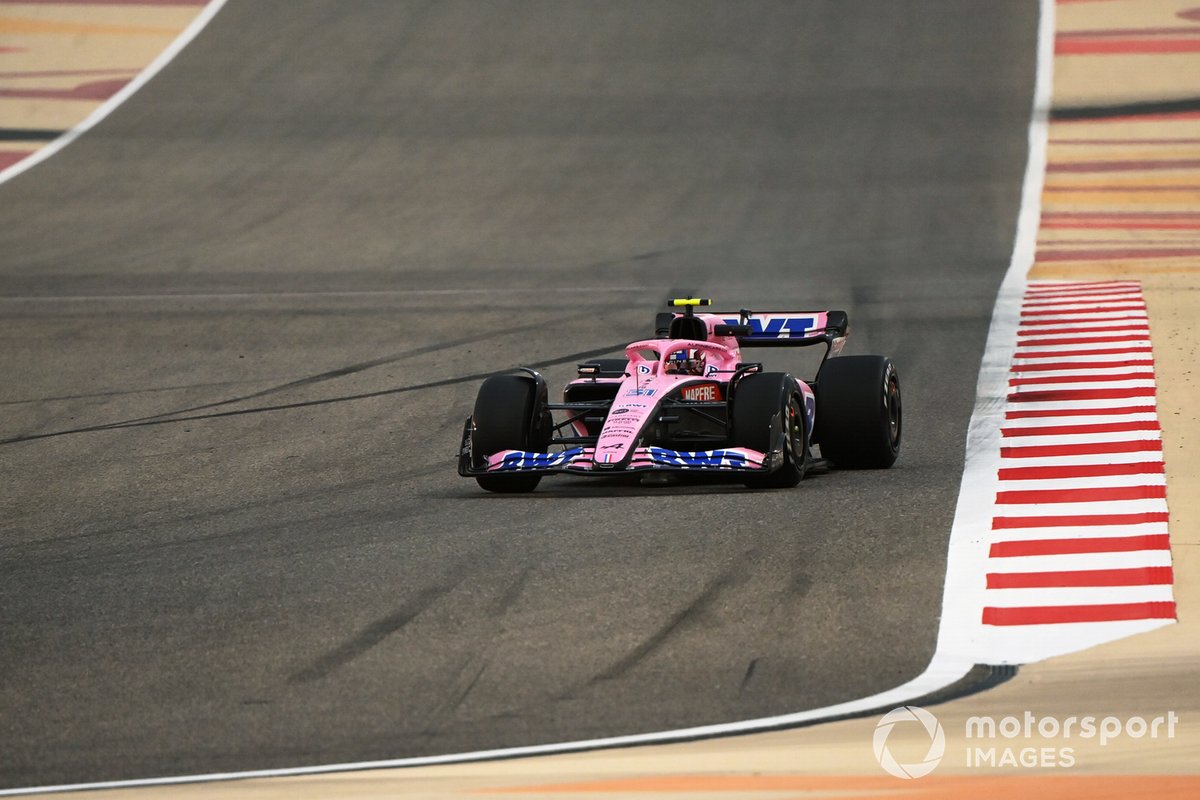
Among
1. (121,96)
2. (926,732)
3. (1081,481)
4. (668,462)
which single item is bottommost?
(926,732)

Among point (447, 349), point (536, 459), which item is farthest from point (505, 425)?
point (447, 349)

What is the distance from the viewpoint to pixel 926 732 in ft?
21.0

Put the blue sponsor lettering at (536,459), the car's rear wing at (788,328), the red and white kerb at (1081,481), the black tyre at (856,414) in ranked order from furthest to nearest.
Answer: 1. the car's rear wing at (788,328)
2. the black tyre at (856,414)
3. the blue sponsor lettering at (536,459)
4. the red and white kerb at (1081,481)

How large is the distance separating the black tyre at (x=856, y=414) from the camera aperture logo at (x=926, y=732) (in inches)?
191

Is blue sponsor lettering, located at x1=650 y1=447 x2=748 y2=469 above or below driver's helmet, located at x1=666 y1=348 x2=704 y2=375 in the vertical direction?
below

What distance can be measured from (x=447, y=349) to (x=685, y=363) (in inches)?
248

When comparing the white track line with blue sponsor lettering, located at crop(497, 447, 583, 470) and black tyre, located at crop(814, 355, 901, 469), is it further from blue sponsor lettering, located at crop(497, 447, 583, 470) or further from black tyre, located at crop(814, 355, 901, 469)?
black tyre, located at crop(814, 355, 901, 469)

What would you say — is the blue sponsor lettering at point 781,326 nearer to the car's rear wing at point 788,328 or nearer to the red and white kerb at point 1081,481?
the car's rear wing at point 788,328

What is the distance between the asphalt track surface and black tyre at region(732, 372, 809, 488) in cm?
19

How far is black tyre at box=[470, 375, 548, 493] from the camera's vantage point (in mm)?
11008

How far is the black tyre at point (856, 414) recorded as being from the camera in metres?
11.4

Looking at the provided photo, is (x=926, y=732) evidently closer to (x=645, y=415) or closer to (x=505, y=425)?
(x=645, y=415)

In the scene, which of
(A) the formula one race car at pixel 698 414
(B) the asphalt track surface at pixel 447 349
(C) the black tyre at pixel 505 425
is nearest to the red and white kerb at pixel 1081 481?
(B) the asphalt track surface at pixel 447 349

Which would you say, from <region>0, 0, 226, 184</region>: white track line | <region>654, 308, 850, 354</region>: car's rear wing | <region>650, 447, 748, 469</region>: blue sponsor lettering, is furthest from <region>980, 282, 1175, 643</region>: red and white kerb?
<region>0, 0, 226, 184</region>: white track line
